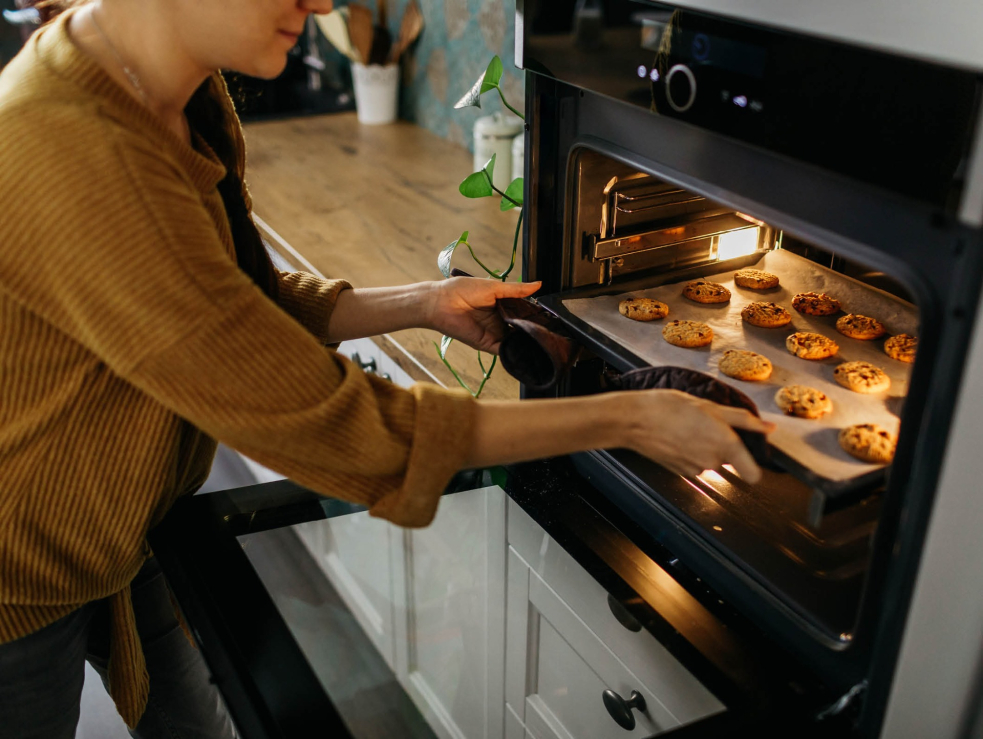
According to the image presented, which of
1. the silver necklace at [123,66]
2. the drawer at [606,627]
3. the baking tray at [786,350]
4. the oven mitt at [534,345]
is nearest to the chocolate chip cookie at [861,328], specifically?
the baking tray at [786,350]

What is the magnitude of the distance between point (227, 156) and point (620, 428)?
523mm

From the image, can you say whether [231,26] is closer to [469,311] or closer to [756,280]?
[469,311]

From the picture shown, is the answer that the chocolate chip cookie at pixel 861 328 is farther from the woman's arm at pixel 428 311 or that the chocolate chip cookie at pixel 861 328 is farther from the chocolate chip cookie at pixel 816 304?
the woman's arm at pixel 428 311

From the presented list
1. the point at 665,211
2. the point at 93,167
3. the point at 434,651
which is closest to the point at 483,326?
the point at 665,211

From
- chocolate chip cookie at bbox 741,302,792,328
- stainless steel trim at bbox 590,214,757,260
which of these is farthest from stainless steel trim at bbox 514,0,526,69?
chocolate chip cookie at bbox 741,302,792,328

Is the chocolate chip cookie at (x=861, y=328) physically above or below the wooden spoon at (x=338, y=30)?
below

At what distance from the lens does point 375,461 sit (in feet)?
2.44

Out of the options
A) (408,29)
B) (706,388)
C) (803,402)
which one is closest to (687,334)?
(803,402)

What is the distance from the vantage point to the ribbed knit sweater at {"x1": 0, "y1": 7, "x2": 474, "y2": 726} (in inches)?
26.7

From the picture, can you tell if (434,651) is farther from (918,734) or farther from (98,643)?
(918,734)

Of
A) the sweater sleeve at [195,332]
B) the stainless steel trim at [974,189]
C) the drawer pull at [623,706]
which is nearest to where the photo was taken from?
the stainless steel trim at [974,189]

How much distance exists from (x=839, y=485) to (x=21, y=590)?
2.48 ft

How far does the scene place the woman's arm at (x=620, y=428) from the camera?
2.50ft

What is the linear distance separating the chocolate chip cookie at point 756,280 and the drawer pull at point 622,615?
52 cm
